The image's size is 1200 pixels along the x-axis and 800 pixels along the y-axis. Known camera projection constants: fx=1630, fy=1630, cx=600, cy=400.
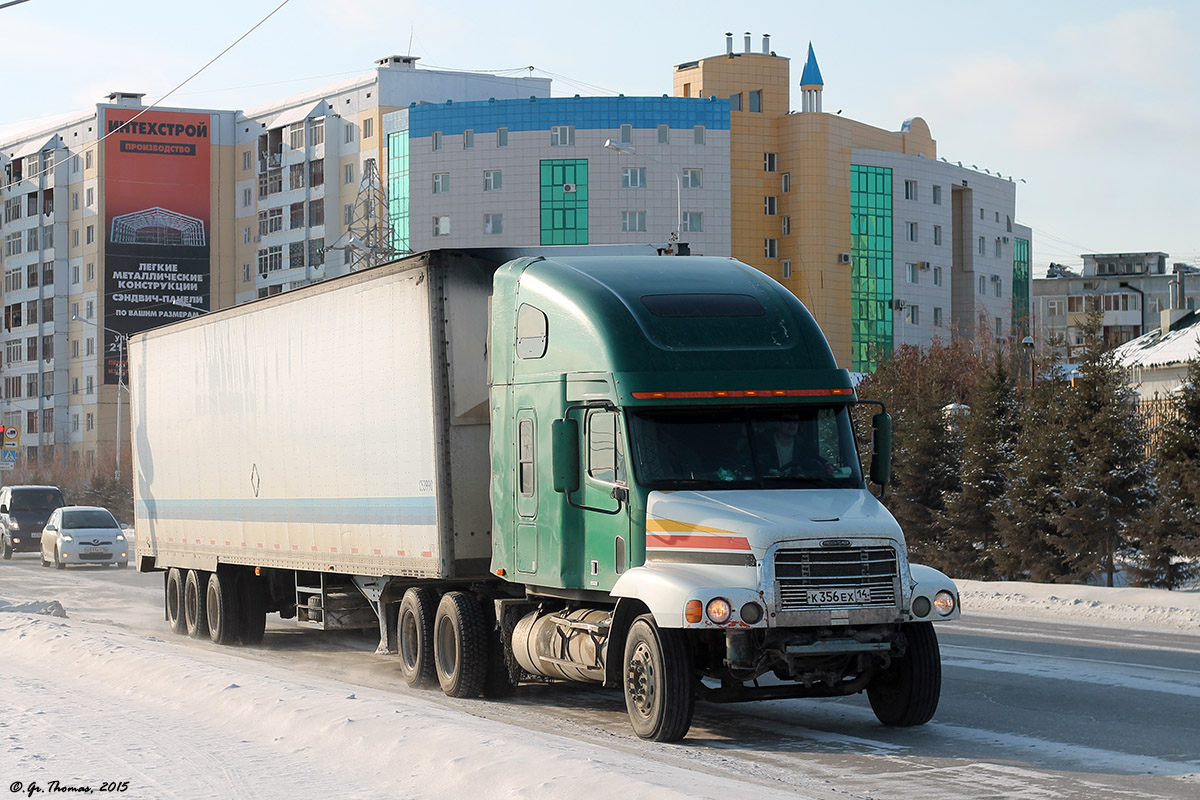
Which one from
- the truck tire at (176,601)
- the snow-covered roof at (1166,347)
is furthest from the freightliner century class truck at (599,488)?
the snow-covered roof at (1166,347)

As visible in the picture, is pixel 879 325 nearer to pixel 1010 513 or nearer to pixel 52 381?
pixel 52 381

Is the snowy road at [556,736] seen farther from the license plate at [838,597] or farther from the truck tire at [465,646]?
the license plate at [838,597]

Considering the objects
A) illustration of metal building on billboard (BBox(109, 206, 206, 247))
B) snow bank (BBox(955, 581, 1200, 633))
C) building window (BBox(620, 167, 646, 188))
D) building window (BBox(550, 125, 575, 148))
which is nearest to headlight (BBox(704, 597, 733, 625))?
snow bank (BBox(955, 581, 1200, 633))

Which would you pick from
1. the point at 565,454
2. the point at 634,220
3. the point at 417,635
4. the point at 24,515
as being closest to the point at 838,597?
the point at 565,454

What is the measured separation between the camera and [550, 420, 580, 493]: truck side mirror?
12188 millimetres

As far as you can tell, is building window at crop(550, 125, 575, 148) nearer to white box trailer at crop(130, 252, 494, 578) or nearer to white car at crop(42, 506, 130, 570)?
white car at crop(42, 506, 130, 570)

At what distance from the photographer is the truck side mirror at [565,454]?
12188 mm

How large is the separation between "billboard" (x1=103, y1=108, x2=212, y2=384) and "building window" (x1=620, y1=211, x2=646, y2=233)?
37.1 meters

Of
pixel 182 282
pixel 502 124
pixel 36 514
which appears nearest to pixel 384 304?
pixel 36 514

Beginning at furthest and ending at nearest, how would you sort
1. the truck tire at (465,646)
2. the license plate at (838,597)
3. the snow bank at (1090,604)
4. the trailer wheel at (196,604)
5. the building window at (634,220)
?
the building window at (634,220) < the snow bank at (1090,604) < the trailer wheel at (196,604) < the truck tire at (465,646) < the license plate at (838,597)

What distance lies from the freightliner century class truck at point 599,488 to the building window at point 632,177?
84818 mm

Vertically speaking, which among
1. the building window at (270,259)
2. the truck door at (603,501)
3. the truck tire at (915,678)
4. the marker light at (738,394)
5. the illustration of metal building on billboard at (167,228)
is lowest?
the truck tire at (915,678)

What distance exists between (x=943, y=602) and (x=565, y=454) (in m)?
2.96

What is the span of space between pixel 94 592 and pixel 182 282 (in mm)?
93354
